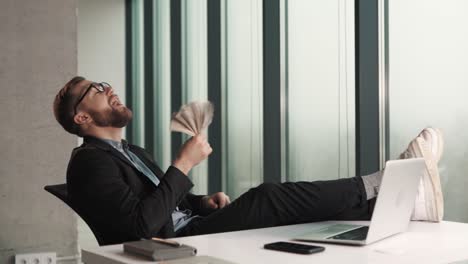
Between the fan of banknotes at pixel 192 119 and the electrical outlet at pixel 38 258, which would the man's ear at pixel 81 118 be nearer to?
the fan of banknotes at pixel 192 119

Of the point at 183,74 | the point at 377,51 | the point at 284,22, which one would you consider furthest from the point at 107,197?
the point at 183,74

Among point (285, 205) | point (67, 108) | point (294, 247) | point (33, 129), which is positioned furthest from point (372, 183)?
point (33, 129)

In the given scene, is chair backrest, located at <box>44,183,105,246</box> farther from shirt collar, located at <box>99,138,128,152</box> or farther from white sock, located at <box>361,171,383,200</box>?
white sock, located at <box>361,171,383,200</box>

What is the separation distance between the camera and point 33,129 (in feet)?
12.5

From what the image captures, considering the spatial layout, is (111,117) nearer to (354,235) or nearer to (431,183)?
(354,235)

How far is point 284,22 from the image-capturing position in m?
3.65

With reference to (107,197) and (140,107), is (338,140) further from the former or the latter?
(140,107)

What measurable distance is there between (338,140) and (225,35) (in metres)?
1.32

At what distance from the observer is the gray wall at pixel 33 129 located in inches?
148

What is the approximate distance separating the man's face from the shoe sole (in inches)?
43.9

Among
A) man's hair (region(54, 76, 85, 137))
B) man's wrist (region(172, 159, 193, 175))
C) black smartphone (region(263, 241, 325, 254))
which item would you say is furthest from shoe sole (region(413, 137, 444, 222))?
man's hair (region(54, 76, 85, 137))

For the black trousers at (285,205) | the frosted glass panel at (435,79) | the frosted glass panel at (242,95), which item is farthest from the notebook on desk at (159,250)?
the frosted glass panel at (242,95)

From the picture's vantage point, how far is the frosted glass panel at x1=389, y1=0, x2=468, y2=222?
106 inches

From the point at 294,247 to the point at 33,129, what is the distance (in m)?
2.50
